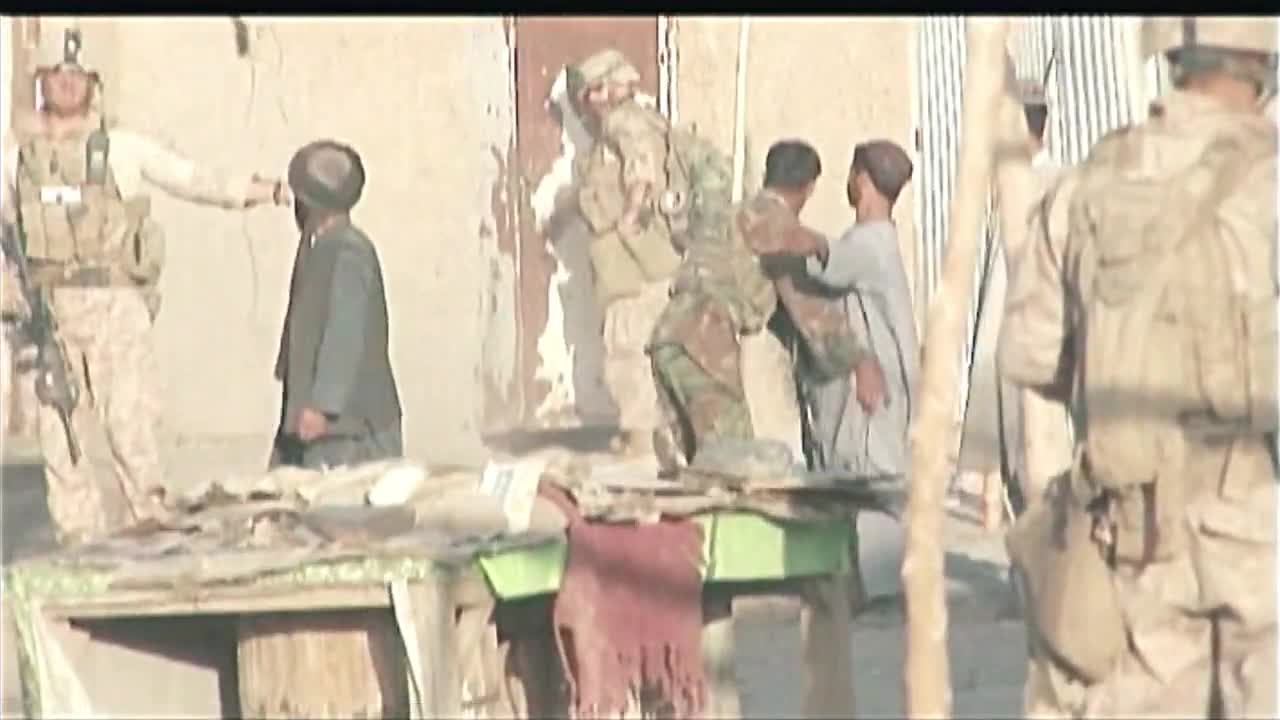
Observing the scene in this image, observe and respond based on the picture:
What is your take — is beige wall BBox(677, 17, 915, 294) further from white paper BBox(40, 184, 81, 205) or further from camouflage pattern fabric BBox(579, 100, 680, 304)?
white paper BBox(40, 184, 81, 205)

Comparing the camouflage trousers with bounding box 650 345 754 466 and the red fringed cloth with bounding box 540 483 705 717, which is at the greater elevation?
the camouflage trousers with bounding box 650 345 754 466

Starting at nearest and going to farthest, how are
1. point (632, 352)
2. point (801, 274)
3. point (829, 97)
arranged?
point (801, 274), point (632, 352), point (829, 97)

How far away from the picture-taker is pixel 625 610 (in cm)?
511

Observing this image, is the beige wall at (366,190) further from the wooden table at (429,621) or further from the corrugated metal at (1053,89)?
the wooden table at (429,621)

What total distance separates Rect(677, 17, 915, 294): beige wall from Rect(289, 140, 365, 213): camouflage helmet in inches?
213

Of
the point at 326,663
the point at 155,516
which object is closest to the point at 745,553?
the point at 326,663

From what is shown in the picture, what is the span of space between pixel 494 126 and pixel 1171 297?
8.49m

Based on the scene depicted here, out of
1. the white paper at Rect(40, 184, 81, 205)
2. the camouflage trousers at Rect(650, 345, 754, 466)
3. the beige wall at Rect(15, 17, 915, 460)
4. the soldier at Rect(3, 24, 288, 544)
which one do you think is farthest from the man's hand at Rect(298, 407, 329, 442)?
the beige wall at Rect(15, 17, 915, 460)

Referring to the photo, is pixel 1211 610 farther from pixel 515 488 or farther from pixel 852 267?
pixel 852 267

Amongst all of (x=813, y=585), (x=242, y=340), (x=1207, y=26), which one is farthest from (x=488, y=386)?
(x=1207, y=26)

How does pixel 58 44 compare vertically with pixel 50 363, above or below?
above

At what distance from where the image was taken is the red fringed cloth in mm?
5035

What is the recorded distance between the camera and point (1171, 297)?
4273mm

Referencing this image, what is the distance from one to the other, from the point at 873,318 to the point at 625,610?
8.90 feet
